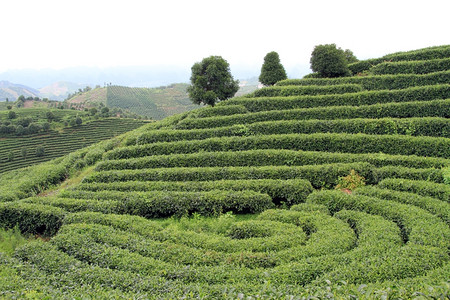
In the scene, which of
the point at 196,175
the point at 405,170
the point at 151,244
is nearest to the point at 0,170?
the point at 196,175

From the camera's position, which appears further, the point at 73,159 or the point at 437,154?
the point at 73,159

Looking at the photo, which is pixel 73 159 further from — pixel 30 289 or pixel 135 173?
pixel 30 289

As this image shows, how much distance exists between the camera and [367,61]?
32.9 metres

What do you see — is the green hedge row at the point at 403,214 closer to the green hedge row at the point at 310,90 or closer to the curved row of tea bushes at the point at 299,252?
the curved row of tea bushes at the point at 299,252

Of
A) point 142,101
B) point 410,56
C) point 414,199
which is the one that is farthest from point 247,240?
point 142,101

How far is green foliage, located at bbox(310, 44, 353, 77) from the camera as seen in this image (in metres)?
30.2

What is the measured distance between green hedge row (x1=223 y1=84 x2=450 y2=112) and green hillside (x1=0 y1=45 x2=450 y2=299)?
10cm

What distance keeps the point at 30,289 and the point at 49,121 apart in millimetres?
67879

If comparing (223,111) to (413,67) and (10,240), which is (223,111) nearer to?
(10,240)

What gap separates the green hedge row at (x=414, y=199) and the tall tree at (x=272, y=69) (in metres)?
22.3

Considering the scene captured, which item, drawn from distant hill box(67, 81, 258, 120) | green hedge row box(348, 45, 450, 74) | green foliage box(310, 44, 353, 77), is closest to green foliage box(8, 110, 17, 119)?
distant hill box(67, 81, 258, 120)

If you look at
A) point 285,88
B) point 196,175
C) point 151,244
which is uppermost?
point 285,88

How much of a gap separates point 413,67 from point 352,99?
866cm

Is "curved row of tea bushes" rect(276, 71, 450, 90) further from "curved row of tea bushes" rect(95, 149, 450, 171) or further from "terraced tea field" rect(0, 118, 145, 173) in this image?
"terraced tea field" rect(0, 118, 145, 173)
